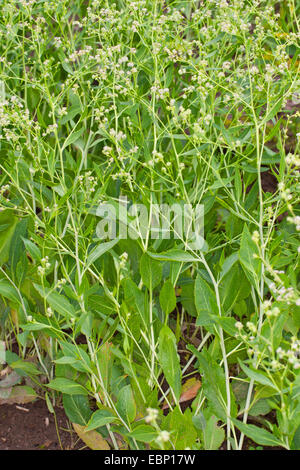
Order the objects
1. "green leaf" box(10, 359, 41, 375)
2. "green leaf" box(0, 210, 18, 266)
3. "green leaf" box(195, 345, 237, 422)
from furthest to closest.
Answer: "green leaf" box(0, 210, 18, 266)
"green leaf" box(10, 359, 41, 375)
"green leaf" box(195, 345, 237, 422)

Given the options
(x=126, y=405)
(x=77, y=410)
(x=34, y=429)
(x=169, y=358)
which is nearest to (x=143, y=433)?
(x=126, y=405)

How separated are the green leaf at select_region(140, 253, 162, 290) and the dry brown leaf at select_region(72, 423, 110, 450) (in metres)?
0.55

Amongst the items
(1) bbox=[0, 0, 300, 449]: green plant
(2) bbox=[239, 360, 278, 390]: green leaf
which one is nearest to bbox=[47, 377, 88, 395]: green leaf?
(1) bbox=[0, 0, 300, 449]: green plant

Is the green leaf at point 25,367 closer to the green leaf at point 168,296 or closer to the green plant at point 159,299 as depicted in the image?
the green plant at point 159,299

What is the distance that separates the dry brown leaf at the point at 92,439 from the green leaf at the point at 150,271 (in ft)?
1.79

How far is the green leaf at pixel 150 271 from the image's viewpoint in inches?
76.3

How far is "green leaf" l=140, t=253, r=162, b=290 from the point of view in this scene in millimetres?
1938

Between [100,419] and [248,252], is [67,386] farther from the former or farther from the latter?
[248,252]

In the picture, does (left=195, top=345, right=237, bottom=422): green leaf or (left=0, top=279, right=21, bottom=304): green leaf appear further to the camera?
(left=0, top=279, right=21, bottom=304): green leaf

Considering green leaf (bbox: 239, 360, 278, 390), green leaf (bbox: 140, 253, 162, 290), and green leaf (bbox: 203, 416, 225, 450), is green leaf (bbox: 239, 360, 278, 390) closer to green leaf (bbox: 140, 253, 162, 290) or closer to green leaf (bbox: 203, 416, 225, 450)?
green leaf (bbox: 203, 416, 225, 450)

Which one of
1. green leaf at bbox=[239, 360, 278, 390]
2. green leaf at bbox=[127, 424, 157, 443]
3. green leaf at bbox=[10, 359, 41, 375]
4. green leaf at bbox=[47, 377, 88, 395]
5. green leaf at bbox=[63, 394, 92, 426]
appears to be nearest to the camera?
green leaf at bbox=[239, 360, 278, 390]

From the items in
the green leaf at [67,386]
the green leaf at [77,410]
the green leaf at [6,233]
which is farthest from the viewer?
the green leaf at [6,233]

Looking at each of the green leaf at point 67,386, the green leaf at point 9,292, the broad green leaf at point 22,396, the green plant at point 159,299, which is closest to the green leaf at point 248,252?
the green plant at point 159,299

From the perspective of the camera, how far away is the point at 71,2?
3.21 metres
